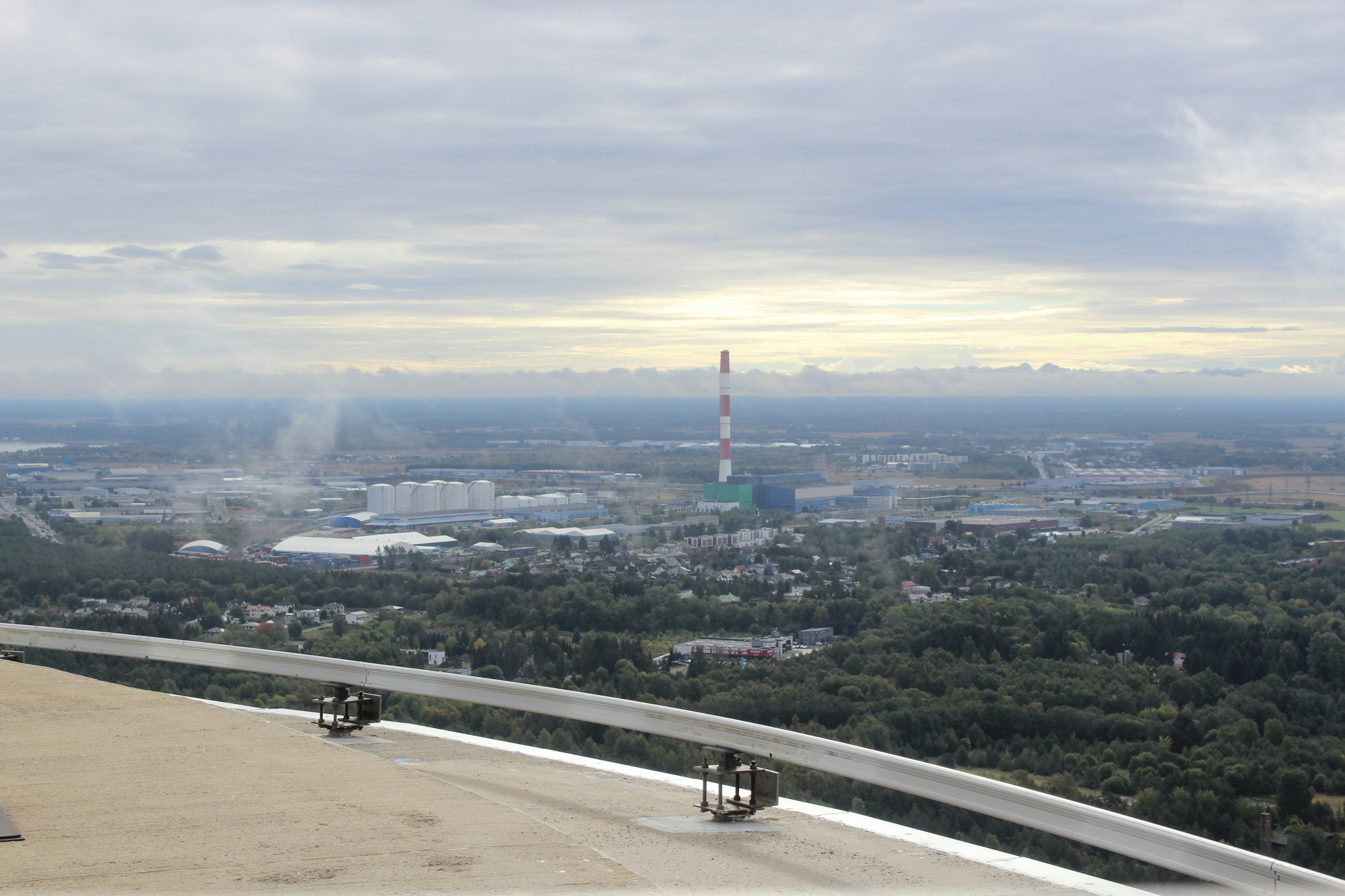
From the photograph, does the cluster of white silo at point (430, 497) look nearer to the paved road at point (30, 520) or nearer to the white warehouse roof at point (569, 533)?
the white warehouse roof at point (569, 533)

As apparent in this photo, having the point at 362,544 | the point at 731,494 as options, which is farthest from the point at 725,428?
the point at 362,544

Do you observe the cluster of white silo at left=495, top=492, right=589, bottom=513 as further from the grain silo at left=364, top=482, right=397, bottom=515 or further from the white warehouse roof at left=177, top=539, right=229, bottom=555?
the white warehouse roof at left=177, top=539, right=229, bottom=555

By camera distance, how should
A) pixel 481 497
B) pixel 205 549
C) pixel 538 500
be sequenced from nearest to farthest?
pixel 205 549 → pixel 481 497 → pixel 538 500

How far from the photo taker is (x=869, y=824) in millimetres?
4816

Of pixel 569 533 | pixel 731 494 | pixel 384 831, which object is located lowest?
pixel 569 533

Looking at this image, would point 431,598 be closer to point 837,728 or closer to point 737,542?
point 837,728

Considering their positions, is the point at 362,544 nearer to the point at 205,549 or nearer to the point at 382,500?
the point at 205,549

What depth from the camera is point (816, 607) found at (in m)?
23.9

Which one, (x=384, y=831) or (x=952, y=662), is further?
(x=952, y=662)

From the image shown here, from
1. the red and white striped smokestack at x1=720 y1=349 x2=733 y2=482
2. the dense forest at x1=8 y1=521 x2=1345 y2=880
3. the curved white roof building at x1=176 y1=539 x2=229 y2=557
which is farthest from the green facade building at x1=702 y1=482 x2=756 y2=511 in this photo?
the curved white roof building at x1=176 y1=539 x2=229 y2=557

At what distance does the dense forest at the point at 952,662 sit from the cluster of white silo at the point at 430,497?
13.7 m

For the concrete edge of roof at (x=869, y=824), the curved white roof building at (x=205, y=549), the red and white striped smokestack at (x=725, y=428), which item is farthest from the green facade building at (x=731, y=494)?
the concrete edge of roof at (x=869, y=824)

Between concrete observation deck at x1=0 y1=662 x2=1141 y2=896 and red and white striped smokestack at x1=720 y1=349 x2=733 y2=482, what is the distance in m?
53.5

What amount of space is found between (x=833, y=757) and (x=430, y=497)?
4196cm
